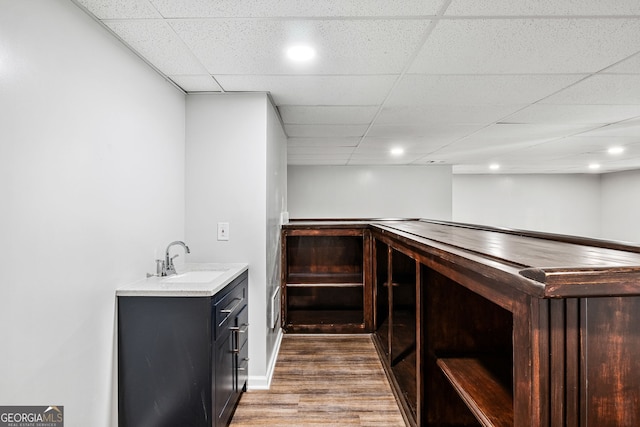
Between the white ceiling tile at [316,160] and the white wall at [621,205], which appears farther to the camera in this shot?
the white wall at [621,205]

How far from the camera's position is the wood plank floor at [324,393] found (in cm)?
174

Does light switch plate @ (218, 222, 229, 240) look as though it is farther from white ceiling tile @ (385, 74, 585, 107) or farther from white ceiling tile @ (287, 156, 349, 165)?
white ceiling tile @ (287, 156, 349, 165)

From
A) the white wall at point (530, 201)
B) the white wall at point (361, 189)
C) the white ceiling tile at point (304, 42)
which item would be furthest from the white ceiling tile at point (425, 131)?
the white wall at point (530, 201)

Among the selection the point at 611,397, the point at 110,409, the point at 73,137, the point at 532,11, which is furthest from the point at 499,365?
the point at 73,137

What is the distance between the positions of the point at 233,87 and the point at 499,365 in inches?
72.6

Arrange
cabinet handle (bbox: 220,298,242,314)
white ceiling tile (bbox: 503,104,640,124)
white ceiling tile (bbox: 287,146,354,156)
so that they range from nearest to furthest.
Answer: cabinet handle (bbox: 220,298,242,314)
white ceiling tile (bbox: 503,104,640,124)
white ceiling tile (bbox: 287,146,354,156)

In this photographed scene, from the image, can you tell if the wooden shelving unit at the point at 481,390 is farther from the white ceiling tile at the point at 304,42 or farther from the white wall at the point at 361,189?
the white wall at the point at 361,189

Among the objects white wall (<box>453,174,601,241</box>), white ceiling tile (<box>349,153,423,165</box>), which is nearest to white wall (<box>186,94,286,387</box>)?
white ceiling tile (<box>349,153,423,165</box>)

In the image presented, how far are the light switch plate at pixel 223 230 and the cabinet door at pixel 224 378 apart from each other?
1.92 feet

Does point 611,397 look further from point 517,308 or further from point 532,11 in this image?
point 532,11

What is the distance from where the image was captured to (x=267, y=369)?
82.8 inches

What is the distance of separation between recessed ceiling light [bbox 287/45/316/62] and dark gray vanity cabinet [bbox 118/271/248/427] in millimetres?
1100

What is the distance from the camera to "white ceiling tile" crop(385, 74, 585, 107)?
184 centimetres

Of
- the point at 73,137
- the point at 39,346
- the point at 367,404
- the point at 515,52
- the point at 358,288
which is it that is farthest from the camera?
the point at 358,288
